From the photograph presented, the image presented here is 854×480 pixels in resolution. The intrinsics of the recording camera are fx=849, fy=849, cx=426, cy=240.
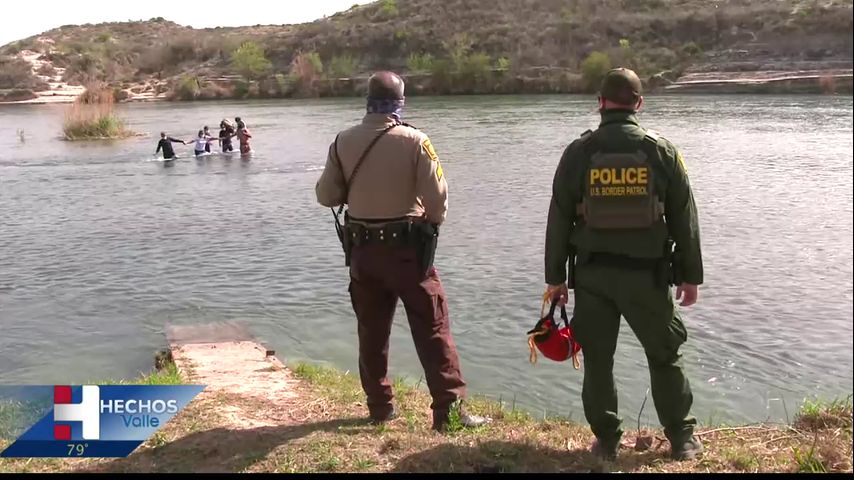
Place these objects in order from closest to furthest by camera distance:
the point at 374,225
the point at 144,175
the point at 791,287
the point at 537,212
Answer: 1. the point at 374,225
2. the point at 791,287
3. the point at 537,212
4. the point at 144,175

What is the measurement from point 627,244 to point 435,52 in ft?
218

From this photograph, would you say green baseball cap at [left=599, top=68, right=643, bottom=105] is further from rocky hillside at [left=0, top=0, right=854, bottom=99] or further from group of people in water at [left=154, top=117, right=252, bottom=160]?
group of people in water at [left=154, top=117, right=252, bottom=160]

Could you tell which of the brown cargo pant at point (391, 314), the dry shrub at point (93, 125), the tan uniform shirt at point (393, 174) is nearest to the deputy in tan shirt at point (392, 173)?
the tan uniform shirt at point (393, 174)

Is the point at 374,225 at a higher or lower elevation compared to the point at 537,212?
higher

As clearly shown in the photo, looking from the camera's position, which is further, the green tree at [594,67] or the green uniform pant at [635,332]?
the green tree at [594,67]

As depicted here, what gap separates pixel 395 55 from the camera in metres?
73.2

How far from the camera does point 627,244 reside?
414 centimetres

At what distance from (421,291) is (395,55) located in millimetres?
70265

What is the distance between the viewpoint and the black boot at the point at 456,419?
16.4 feet

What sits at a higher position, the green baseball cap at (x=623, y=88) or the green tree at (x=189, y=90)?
the green baseball cap at (x=623, y=88)

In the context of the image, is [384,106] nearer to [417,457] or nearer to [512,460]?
[417,457]

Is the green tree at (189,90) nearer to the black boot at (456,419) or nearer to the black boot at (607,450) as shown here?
the black boot at (456,419)
